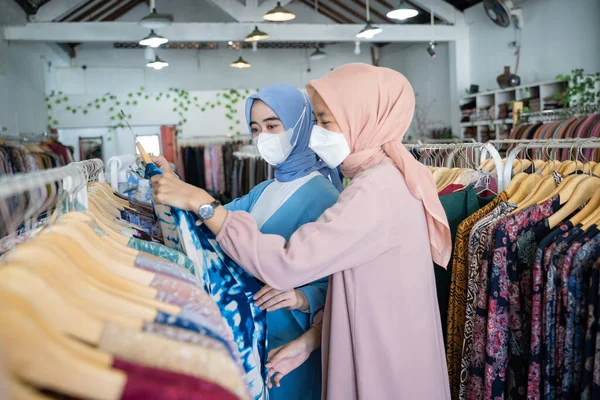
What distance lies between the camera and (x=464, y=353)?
200 cm

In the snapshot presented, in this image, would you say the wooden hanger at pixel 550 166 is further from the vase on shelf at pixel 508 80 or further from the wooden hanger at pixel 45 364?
the vase on shelf at pixel 508 80

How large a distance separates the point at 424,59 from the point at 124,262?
1181 centimetres

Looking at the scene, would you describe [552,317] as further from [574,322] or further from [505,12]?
[505,12]

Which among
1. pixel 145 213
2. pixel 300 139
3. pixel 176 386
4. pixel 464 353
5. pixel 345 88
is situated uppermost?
pixel 345 88

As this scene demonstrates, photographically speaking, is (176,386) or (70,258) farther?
(70,258)

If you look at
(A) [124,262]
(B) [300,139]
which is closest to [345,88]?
(B) [300,139]

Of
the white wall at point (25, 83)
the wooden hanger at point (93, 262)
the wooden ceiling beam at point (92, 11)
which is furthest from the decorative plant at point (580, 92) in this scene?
the wooden ceiling beam at point (92, 11)

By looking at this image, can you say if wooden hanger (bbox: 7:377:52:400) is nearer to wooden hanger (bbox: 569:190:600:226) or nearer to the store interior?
the store interior

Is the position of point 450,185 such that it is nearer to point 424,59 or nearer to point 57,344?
point 57,344

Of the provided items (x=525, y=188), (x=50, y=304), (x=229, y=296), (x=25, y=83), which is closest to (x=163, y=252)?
(x=229, y=296)

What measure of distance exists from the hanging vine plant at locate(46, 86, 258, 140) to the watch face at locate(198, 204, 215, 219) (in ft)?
32.6

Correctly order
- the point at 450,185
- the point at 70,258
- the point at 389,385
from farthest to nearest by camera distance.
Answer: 1. the point at 450,185
2. the point at 389,385
3. the point at 70,258

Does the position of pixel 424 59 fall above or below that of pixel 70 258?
above

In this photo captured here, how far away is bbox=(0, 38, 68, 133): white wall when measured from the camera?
312 inches
